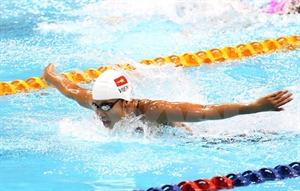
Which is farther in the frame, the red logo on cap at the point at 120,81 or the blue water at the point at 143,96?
the red logo on cap at the point at 120,81

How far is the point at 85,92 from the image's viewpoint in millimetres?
5059

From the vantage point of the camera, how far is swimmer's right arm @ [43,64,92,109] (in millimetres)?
5023

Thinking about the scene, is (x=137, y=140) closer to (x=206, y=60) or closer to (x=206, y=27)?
(x=206, y=60)

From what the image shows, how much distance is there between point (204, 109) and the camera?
13.8 feet

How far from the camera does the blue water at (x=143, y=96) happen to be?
446 centimetres

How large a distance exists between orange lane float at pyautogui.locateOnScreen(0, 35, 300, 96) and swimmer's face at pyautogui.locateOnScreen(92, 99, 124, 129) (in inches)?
79.7

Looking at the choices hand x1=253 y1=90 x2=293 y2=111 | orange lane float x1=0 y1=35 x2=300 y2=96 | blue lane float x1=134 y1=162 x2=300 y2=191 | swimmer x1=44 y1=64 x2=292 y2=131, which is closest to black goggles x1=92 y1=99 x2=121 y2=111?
swimmer x1=44 y1=64 x2=292 y2=131

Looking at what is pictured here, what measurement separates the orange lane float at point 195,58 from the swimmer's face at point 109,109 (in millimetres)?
2025

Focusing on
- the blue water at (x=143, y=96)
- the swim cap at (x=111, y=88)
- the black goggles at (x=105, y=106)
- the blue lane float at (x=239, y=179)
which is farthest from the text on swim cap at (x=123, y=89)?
the blue lane float at (x=239, y=179)

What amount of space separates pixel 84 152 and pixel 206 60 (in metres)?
2.87

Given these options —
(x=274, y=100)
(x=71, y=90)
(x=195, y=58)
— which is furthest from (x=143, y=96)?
(x=274, y=100)

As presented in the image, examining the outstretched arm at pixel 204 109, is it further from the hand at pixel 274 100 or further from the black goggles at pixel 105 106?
the black goggles at pixel 105 106

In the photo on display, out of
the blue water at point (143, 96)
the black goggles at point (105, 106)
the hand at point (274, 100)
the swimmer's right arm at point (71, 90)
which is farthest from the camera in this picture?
the swimmer's right arm at point (71, 90)

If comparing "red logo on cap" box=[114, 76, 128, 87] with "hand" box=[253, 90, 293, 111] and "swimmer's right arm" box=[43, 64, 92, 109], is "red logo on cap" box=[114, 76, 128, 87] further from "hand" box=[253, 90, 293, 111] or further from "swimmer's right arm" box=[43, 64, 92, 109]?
"hand" box=[253, 90, 293, 111]
